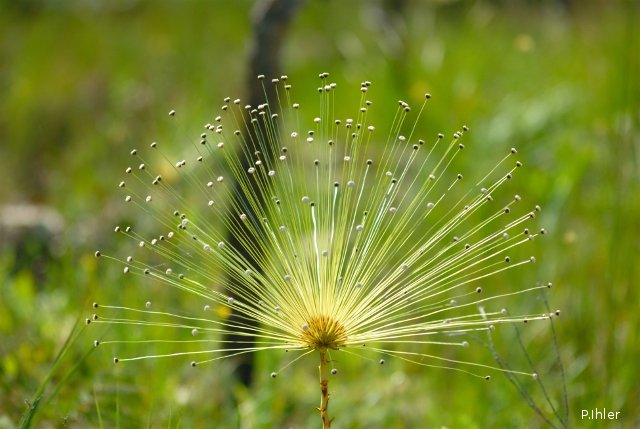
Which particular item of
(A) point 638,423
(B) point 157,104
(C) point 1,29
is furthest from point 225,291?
(C) point 1,29

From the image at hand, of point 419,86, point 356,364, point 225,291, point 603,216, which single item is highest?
point 419,86

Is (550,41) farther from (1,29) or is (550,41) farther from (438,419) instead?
(438,419)

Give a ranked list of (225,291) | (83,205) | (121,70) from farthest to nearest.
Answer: (121,70), (83,205), (225,291)

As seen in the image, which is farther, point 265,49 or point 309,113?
point 309,113

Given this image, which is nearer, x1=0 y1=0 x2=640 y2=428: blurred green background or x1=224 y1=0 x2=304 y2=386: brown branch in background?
x1=0 y1=0 x2=640 y2=428: blurred green background

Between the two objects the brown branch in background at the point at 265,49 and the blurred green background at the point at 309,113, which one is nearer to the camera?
the blurred green background at the point at 309,113

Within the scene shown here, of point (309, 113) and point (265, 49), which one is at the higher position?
point (309, 113)

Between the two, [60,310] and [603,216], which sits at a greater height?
[603,216]

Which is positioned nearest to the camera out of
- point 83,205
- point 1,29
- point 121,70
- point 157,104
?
point 83,205
